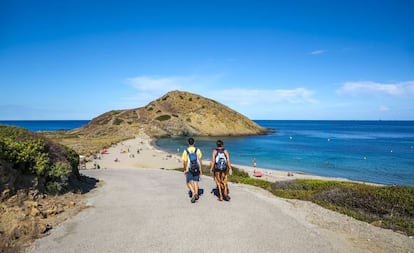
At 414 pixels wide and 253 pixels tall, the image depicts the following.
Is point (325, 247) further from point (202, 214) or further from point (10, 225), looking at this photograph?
point (10, 225)

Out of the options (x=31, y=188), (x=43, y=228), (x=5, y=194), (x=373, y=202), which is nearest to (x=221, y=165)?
(x=43, y=228)

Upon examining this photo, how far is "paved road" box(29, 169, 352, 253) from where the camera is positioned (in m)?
6.02

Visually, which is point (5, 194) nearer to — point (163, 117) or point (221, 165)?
point (221, 165)

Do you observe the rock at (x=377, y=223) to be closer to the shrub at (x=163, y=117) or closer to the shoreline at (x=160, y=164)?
the shoreline at (x=160, y=164)

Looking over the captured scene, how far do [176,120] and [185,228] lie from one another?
8353 cm

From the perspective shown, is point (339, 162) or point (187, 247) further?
point (339, 162)

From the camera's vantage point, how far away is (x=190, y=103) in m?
103

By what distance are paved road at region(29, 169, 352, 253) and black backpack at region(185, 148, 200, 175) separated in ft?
3.79

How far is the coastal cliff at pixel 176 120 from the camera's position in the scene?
83.6 m

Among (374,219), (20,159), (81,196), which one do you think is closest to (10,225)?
(20,159)

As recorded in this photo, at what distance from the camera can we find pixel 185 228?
7.05 meters

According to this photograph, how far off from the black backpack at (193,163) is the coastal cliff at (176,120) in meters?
72.0

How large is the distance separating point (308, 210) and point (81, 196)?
344 inches

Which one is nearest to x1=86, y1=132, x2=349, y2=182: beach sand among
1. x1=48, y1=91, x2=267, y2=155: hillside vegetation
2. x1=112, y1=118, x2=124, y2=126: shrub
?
x1=48, y1=91, x2=267, y2=155: hillside vegetation
